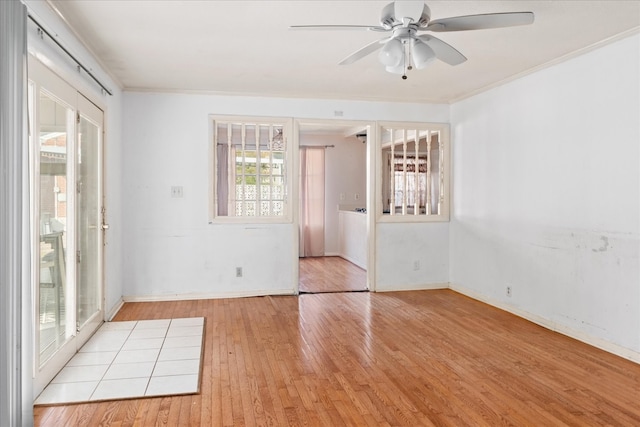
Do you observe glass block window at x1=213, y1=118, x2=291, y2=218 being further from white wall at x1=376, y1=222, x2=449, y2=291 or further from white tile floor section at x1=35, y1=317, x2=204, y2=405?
white tile floor section at x1=35, y1=317, x2=204, y2=405

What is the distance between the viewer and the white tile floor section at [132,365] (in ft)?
8.91

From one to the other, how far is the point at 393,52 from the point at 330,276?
4.36 m

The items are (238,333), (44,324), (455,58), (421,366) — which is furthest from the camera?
(238,333)

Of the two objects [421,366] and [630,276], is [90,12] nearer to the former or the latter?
[421,366]

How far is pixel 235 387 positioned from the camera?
280 cm

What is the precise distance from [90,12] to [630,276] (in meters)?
4.19

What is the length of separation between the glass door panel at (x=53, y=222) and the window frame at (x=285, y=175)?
81.3 inches

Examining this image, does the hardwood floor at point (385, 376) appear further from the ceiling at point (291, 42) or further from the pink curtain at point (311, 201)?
the pink curtain at point (311, 201)

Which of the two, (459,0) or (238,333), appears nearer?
(459,0)

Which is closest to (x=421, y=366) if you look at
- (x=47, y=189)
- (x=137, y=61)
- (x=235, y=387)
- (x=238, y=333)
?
(x=235, y=387)

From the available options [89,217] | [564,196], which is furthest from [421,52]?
[89,217]

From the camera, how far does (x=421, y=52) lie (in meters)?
2.73

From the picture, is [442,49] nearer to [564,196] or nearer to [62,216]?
[564,196]

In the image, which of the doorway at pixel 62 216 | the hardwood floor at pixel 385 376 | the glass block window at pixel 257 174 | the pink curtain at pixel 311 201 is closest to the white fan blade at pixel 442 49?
the hardwood floor at pixel 385 376
